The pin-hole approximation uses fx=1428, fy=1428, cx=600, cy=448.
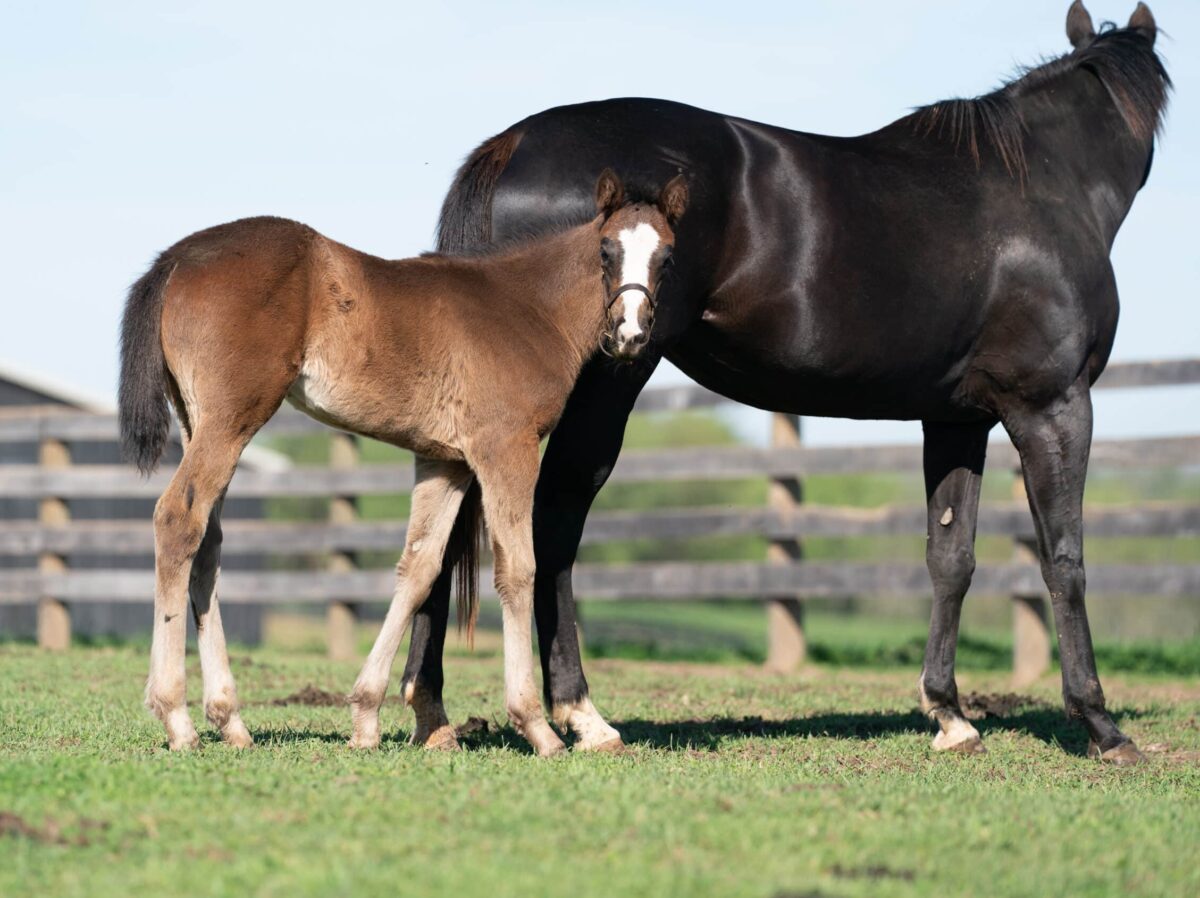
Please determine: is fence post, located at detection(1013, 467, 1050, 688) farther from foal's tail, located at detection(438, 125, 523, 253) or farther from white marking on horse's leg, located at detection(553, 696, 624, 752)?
foal's tail, located at detection(438, 125, 523, 253)

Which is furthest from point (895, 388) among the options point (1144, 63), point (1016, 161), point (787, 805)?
point (787, 805)

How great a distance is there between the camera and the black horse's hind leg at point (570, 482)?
5922mm

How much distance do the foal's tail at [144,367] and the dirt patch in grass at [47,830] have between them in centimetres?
164

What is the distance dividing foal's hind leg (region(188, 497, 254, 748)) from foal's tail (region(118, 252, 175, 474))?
0.35 metres

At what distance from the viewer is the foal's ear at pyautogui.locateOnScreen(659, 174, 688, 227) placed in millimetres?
5359

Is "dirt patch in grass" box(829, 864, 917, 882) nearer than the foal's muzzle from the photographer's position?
Yes

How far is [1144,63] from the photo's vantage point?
268 inches

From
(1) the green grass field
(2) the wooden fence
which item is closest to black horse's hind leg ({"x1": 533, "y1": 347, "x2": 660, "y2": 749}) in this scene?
(1) the green grass field

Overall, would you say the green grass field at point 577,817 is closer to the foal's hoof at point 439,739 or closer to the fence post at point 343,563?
the foal's hoof at point 439,739

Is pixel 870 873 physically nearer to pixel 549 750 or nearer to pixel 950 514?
pixel 549 750

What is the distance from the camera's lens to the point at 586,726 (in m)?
5.62

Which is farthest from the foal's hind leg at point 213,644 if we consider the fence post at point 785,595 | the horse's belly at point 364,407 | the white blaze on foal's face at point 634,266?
the fence post at point 785,595

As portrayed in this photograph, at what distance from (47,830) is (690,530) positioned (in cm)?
805

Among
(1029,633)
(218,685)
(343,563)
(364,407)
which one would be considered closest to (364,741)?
(218,685)
